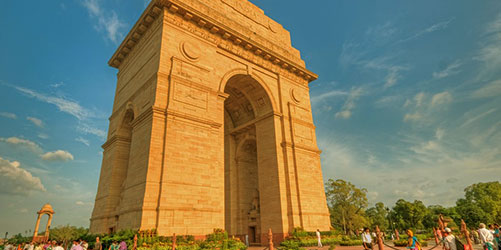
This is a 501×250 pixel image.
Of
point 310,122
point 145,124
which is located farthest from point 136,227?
point 310,122

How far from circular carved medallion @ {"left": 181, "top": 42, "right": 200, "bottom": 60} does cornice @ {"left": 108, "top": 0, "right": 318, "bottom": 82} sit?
1.75 m

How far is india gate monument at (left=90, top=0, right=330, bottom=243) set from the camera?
13789 mm

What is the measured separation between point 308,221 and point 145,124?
1238 cm

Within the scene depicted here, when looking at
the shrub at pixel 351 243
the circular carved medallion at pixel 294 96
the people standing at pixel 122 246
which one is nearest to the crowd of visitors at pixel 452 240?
the shrub at pixel 351 243

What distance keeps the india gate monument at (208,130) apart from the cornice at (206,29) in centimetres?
8

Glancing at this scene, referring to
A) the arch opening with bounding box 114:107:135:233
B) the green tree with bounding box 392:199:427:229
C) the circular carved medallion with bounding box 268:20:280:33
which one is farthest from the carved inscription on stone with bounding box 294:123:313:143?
the green tree with bounding box 392:199:427:229

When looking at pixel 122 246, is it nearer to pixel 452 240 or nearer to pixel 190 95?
pixel 190 95

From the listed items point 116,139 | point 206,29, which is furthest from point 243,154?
point 206,29

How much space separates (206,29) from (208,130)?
7193 mm

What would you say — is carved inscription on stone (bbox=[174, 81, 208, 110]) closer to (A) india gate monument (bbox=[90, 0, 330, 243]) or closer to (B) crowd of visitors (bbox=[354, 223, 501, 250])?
(A) india gate monument (bbox=[90, 0, 330, 243])

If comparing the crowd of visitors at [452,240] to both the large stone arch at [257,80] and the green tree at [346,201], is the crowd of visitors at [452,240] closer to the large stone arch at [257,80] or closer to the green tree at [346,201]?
the large stone arch at [257,80]

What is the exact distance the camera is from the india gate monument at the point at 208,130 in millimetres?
13789

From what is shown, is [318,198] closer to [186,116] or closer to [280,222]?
[280,222]

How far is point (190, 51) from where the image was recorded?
17.1m
